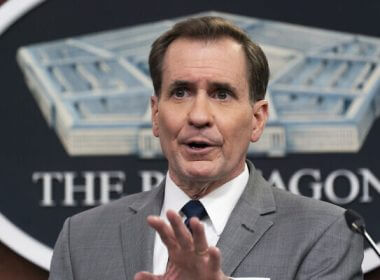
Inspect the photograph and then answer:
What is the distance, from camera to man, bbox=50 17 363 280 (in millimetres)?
1894

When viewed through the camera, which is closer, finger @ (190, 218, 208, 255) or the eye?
finger @ (190, 218, 208, 255)

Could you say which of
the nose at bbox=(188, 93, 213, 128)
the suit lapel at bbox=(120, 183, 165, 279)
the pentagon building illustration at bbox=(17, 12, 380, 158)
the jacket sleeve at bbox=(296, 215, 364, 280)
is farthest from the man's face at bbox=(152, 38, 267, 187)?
the pentagon building illustration at bbox=(17, 12, 380, 158)

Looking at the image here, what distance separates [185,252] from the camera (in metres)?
1.65

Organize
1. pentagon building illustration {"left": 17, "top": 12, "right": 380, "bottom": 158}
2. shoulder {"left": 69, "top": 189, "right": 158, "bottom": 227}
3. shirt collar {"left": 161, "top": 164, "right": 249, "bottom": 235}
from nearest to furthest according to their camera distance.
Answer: shirt collar {"left": 161, "top": 164, "right": 249, "bottom": 235}
shoulder {"left": 69, "top": 189, "right": 158, "bottom": 227}
pentagon building illustration {"left": 17, "top": 12, "right": 380, "bottom": 158}

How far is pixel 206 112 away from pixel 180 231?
35cm

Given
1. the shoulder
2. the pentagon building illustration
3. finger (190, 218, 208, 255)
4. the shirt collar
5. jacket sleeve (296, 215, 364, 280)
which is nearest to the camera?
finger (190, 218, 208, 255)

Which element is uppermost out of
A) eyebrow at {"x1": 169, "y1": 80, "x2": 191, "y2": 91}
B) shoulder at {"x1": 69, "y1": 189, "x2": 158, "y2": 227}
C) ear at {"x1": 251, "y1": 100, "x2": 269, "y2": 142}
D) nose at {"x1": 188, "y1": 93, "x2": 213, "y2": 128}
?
eyebrow at {"x1": 169, "y1": 80, "x2": 191, "y2": 91}

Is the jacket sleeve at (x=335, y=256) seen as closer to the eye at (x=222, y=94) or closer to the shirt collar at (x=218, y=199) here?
the shirt collar at (x=218, y=199)

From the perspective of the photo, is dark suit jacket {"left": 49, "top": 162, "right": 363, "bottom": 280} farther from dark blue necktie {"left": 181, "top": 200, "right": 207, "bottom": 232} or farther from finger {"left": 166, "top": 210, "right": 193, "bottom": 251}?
finger {"left": 166, "top": 210, "right": 193, "bottom": 251}

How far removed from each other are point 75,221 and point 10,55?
1.31m

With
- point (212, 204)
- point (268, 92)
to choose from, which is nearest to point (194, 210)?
point (212, 204)

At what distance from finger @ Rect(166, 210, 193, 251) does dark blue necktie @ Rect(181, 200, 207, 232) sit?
353mm

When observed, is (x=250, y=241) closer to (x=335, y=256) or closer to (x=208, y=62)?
(x=335, y=256)

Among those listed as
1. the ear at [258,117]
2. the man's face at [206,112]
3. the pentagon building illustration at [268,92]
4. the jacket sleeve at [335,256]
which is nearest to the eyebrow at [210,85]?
the man's face at [206,112]
